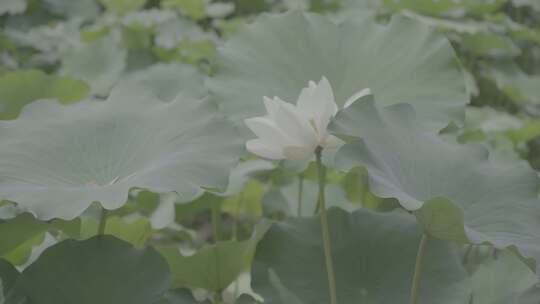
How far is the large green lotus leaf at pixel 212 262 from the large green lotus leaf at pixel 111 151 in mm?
171

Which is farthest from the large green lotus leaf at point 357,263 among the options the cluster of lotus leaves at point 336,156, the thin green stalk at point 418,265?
the thin green stalk at point 418,265

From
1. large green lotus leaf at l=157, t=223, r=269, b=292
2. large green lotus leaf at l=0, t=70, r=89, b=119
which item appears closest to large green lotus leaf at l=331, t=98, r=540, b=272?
large green lotus leaf at l=157, t=223, r=269, b=292

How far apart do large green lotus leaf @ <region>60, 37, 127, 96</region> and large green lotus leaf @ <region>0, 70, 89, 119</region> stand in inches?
36.5

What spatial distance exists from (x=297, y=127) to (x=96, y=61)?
2.01 m

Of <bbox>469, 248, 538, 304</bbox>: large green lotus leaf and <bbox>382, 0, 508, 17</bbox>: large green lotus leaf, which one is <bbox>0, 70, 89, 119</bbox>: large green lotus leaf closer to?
<bbox>469, 248, 538, 304</bbox>: large green lotus leaf

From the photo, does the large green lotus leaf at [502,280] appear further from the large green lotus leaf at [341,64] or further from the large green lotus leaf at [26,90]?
the large green lotus leaf at [26,90]

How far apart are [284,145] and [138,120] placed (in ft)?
0.82

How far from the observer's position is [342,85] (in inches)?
51.7

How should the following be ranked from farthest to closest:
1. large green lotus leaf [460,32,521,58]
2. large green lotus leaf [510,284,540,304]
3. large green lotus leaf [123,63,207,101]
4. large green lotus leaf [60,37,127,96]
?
large green lotus leaf [460,32,521,58]
large green lotus leaf [60,37,127,96]
large green lotus leaf [123,63,207,101]
large green lotus leaf [510,284,540,304]

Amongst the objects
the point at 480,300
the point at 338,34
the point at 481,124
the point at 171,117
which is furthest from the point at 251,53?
the point at 481,124

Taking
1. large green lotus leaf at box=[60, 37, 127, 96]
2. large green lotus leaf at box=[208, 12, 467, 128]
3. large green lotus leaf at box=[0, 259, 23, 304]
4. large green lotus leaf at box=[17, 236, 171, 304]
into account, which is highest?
large green lotus leaf at box=[208, 12, 467, 128]

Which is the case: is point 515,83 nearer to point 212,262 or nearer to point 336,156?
point 212,262

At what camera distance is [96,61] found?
2.84 metres

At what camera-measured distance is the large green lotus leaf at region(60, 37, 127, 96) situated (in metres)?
2.78
